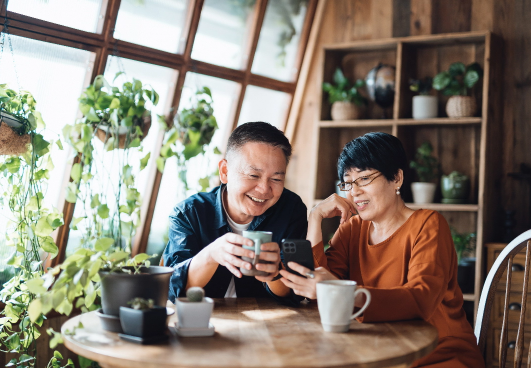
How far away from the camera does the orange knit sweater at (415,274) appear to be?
1.40m

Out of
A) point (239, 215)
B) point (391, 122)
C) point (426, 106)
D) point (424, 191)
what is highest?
point (426, 106)

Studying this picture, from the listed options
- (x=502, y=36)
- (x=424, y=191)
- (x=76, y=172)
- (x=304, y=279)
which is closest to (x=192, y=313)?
(x=304, y=279)

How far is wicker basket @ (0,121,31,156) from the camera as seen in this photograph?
76.6 inches

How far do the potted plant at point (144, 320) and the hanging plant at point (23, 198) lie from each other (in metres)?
0.86

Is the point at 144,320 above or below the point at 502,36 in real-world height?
below

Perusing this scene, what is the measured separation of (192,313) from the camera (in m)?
1.21

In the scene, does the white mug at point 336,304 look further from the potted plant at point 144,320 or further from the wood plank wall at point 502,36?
the wood plank wall at point 502,36

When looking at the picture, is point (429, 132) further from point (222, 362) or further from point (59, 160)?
point (222, 362)

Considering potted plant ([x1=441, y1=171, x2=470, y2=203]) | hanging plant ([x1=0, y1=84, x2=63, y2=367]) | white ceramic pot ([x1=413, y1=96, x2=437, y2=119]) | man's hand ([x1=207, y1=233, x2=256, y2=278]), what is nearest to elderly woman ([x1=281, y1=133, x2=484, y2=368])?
man's hand ([x1=207, y1=233, x2=256, y2=278])

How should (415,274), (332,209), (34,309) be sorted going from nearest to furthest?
(34,309), (415,274), (332,209)

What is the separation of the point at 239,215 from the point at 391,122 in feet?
6.26

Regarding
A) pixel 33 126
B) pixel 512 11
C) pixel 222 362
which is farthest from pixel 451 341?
pixel 512 11

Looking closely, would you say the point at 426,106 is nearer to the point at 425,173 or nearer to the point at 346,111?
the point at 425,173

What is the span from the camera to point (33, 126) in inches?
80.2
